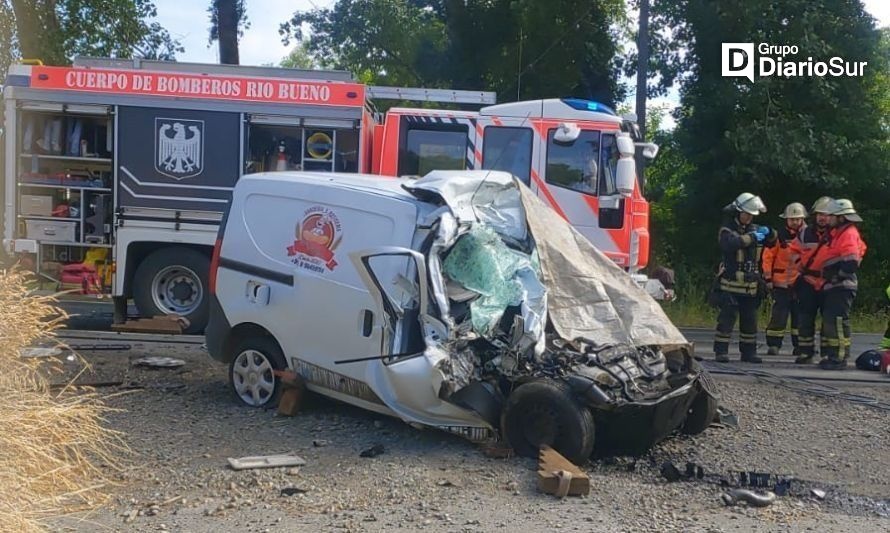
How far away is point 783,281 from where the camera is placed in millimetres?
11547

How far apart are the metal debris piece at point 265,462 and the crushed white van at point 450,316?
0.75 m

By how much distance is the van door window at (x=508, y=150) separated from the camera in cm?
1092

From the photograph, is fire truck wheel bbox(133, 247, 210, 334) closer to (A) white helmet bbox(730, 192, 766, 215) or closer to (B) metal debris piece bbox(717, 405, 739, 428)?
→ (A) white helmet bbox(730, 192, 766, 215)

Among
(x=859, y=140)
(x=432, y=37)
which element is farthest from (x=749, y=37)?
(x=432, y=37)

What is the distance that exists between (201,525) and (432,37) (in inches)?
733

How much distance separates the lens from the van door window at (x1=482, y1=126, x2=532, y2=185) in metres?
10.9

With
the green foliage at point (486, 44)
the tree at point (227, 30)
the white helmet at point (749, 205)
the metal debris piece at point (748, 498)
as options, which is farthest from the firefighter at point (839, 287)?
the tree at point (227, 30)

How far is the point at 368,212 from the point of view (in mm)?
6781

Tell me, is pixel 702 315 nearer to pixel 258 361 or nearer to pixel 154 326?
pixel 154 326

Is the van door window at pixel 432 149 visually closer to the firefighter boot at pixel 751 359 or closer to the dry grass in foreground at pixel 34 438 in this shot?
the firefighter boot at pixel 751 359

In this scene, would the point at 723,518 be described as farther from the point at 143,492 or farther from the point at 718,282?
the point at 718,282

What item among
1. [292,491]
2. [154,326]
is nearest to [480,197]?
[292,491]

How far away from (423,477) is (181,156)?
662 cm

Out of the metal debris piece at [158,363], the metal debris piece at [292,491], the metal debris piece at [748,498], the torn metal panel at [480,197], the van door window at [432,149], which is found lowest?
the metal debris piece at [292,491]
